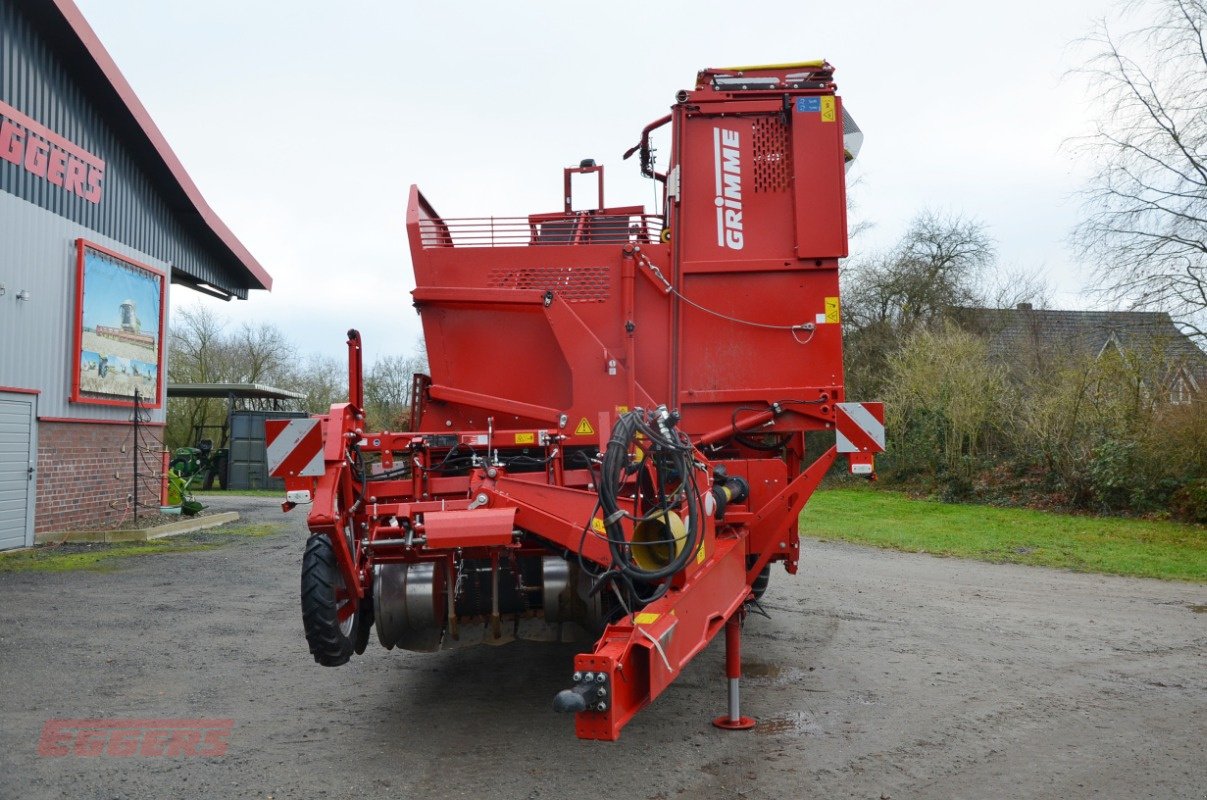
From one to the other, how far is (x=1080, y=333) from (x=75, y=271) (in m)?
21.6

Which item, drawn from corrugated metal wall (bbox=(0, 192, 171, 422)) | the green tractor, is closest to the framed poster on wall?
corrugated metal wall (bbox=(0, 192, 171, 422))

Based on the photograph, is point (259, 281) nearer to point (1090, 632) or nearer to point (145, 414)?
point (145, 414)

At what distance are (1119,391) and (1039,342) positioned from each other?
390 inches

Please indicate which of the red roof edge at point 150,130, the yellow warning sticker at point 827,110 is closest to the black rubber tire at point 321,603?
the yellow warning sticker at point 827,110

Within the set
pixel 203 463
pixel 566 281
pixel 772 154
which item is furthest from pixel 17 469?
pixel 203 463

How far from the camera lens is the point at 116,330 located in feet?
49.0

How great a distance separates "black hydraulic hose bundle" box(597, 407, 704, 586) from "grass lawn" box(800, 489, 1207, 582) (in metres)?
9.26

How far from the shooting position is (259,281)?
65.3 ft

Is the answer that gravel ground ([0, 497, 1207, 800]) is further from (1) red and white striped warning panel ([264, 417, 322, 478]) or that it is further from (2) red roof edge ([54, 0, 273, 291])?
(2) red roof edge ([54, 0, 273, 291])

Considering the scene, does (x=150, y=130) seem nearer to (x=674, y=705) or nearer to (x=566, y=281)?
(x=566, y=281)

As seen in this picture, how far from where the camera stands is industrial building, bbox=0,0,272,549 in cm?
1256

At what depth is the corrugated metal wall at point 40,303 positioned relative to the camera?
12383mm

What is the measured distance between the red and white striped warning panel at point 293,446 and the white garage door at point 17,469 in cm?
906

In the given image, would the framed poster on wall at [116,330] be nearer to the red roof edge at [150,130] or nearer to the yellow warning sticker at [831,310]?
the red roof edge at [150,130]
